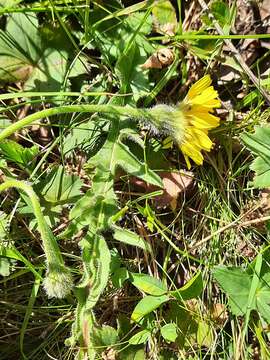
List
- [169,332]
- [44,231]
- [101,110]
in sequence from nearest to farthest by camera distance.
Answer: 1. [44,231]
2. [101,110]
3. [169,332]

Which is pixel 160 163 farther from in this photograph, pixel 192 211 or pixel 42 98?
pixel 42 98

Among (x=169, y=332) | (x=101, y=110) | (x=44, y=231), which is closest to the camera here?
(x=44, y=231)

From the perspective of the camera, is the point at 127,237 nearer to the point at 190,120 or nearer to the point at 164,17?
the point at 190,120

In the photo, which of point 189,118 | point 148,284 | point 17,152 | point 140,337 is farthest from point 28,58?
point 140,337

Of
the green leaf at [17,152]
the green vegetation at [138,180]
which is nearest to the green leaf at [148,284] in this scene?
the green vegetation at [138,180]

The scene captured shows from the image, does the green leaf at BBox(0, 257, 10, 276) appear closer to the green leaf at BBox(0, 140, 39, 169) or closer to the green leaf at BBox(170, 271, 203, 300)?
the green leaf at BBox(0, 140, 39, 169)
